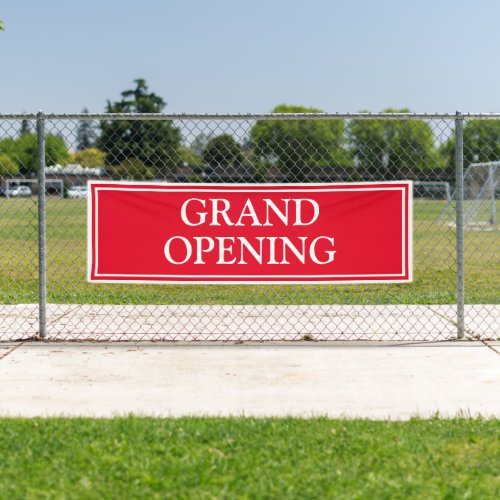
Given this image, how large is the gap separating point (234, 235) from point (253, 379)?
1.62 m

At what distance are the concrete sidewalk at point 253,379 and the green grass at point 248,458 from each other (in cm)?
35

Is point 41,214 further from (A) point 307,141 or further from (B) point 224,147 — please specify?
(A) point 307,141

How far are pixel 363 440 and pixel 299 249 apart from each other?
115 inches

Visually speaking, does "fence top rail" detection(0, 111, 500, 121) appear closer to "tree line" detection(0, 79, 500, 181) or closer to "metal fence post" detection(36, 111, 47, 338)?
"metal fence post" detection(36, 111, 47, 338)

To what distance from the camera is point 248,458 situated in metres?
4.00

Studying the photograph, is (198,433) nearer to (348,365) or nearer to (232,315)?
(348,365)

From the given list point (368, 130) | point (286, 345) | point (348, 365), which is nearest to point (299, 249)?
point (286, 345)

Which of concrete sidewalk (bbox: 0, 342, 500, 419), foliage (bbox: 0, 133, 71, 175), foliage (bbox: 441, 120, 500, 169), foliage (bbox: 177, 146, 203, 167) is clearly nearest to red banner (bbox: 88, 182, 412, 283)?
concrete sidewalk (bbox: 0, 342, 500, 419)

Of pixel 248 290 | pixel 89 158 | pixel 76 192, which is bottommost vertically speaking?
pixel 248 290

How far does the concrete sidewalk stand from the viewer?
5020mm

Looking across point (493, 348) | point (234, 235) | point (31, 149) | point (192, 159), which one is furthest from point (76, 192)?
point (31, 149)

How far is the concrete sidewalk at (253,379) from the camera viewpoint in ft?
16.5

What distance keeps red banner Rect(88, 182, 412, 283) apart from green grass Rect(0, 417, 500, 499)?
8.17ft

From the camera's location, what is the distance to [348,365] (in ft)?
20.3
